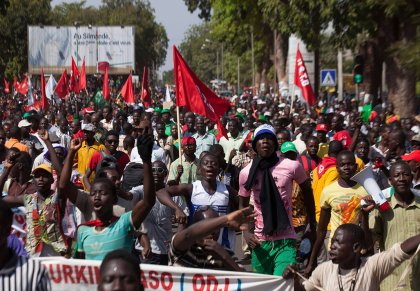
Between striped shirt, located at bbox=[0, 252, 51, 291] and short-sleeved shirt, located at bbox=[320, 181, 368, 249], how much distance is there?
3.48 m

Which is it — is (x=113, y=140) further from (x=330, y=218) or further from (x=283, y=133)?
(x=330, y=218)

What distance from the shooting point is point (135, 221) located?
5.71 m

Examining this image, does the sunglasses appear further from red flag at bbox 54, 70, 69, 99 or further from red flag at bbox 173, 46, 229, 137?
red flag at bbox 54, 70, 69, 99

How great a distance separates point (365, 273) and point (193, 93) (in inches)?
274

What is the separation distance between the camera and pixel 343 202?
7.50 meters

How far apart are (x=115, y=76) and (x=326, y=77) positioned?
140 feet

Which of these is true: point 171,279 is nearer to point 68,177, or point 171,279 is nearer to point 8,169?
point 68,177

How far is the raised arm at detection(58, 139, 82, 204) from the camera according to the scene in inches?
257

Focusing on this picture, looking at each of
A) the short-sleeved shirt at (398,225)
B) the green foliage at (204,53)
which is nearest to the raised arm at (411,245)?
the short-sleeved shirt at (398,225)

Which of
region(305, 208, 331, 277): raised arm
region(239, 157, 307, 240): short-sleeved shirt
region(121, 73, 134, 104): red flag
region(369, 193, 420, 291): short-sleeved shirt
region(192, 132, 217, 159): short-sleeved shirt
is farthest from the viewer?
region(121, 73, 134, 104): red flag

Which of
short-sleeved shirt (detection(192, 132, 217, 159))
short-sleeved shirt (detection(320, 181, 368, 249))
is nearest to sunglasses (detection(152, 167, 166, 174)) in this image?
short-sleeved shirt (detection(320, 181, 368, 249))

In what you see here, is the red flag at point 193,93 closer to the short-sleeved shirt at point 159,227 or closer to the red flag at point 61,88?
the short-sleeved shirt at point 159,227

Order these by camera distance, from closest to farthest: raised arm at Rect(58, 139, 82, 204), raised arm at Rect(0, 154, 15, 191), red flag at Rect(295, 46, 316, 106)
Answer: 1. raised arm at Rect(58, 139, 82, 204)
2. raised arm at Rect(0, 154, 15, 191)
3. red flag at Rect(295, 46, 316, 106)

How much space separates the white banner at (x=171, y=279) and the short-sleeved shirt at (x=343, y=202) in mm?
1420
